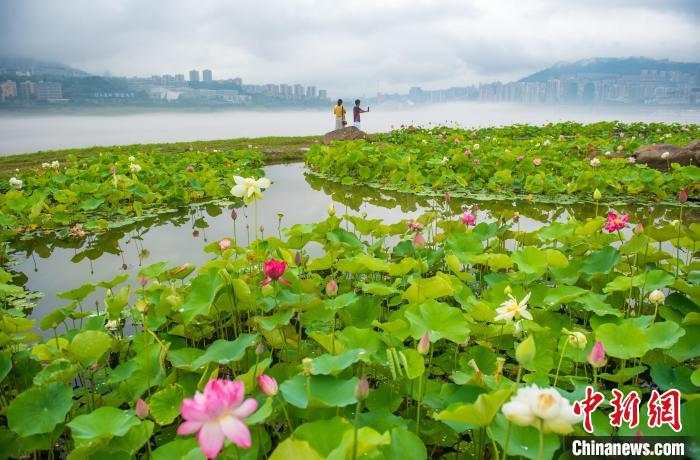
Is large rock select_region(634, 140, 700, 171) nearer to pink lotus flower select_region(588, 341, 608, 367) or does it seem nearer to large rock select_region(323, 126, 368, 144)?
large rock select_region(323, 126, 368, 144)

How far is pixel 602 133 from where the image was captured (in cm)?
1367

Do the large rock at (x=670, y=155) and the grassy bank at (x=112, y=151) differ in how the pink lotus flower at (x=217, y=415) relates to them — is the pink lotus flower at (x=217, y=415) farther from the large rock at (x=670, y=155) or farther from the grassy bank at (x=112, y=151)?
the grassy bank at (x=112, y=151)

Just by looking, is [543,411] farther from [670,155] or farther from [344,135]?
[344,135]

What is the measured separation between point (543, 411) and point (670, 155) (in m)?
7.04

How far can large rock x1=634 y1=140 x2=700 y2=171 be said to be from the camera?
20.3 ft

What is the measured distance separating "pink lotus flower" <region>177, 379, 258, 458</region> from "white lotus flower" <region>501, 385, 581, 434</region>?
1.27ft

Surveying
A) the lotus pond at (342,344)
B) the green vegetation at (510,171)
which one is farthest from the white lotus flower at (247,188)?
the green vegetation at (510,171)

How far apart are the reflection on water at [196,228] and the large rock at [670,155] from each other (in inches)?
69.6

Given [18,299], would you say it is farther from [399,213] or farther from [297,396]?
[399,213]

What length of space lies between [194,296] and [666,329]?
143 cm

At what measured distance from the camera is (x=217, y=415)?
0.68 meters

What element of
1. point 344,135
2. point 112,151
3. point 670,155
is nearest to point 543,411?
point 670,155

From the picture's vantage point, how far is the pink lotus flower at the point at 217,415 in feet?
2.16

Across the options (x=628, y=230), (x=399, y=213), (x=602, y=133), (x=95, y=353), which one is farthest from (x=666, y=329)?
(x=602, y=133)
